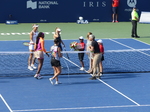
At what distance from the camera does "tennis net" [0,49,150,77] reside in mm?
21234

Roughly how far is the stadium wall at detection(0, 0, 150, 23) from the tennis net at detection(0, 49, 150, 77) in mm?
12581

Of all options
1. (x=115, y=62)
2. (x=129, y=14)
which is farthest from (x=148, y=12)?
(x=115, y=62)

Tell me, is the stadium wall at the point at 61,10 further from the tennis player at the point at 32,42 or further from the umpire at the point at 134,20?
the tennis player at the point at 32,42

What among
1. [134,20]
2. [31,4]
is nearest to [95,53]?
[134,20]

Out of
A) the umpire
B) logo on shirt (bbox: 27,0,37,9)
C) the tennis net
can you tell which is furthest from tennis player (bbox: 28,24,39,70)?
logo on shirt (bbox: 27,0,37,9)

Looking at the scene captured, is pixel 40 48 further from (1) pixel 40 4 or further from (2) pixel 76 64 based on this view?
(1) pixel 40 4

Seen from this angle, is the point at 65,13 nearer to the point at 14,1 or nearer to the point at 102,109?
the point at 14,1

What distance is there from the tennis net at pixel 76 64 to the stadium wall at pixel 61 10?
41.3 ft

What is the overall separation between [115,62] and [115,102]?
22.4 ft

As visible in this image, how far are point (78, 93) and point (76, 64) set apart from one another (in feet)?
17.1

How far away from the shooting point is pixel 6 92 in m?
17.8

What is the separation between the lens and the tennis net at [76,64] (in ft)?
69.7

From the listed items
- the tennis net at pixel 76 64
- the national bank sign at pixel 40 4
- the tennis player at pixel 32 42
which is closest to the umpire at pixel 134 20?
the tennis net at pixel 76 64

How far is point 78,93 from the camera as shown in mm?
17828
